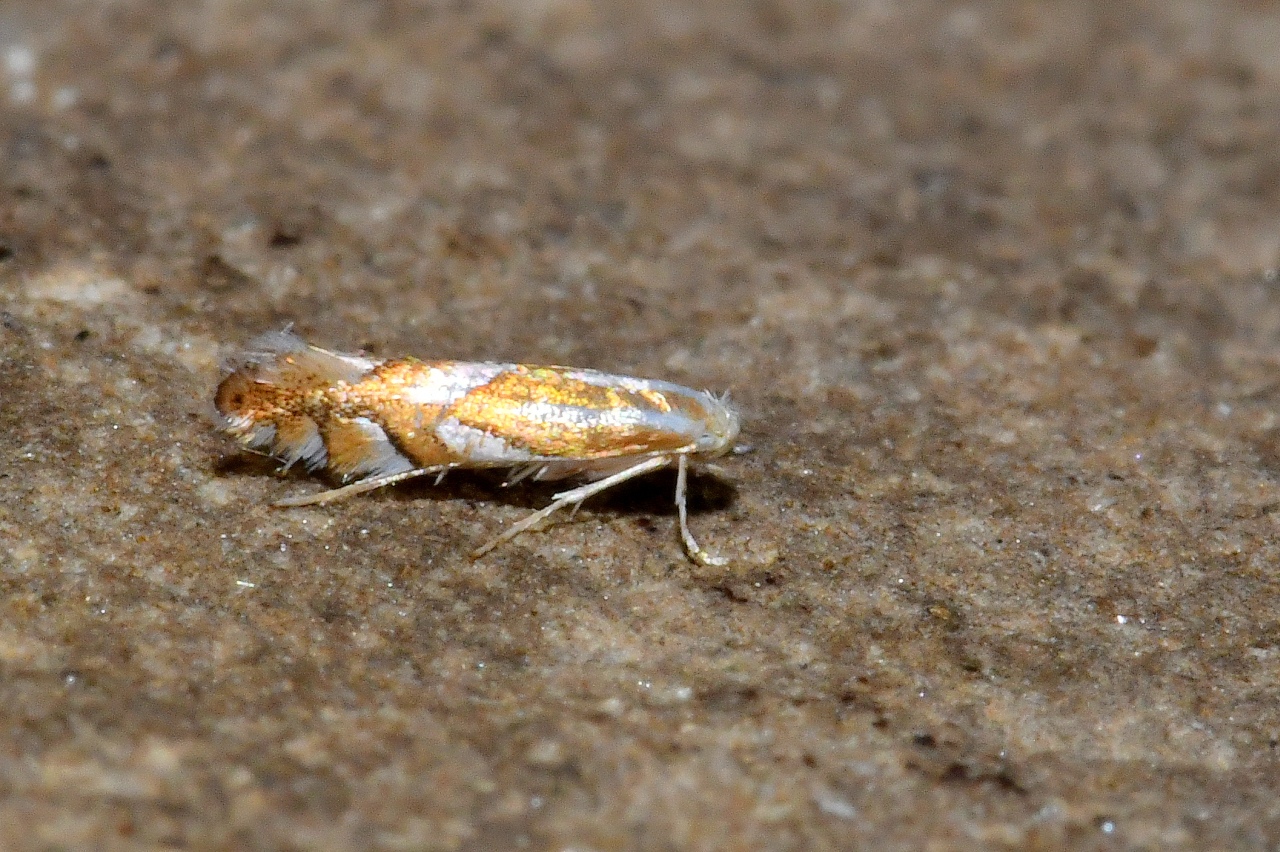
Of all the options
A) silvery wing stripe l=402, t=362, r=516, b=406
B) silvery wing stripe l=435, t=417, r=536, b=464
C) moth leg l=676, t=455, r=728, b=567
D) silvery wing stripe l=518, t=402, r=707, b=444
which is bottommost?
moth leg l=676, t=455, r=728, b=567

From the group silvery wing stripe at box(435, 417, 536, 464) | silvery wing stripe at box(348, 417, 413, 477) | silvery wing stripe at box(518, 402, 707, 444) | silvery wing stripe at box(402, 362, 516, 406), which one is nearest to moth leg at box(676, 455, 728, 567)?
silvery wing stripe at box(518, 402, 707, 444)

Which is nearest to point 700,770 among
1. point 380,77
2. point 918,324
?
point 918,324

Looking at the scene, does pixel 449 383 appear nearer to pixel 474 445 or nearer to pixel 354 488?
pixel 474 445

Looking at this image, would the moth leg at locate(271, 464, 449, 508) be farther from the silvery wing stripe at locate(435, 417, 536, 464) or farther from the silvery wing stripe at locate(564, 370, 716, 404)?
the silvery wing stripe at locate(564, 370, 716, 404)

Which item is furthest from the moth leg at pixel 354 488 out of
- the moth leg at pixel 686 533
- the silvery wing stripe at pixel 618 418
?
the moth leg at pixel 686 533

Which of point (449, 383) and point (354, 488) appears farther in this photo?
point (449, 383)

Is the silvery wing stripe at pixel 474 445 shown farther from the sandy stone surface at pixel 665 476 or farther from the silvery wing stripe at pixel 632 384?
the silvery wing stripe at pixel 632 384

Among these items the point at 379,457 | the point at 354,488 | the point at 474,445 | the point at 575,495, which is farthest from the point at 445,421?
the point at 575,495
